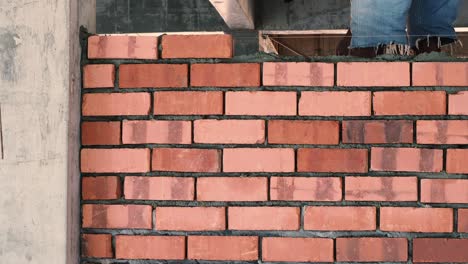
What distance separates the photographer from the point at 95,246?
1.87 metres

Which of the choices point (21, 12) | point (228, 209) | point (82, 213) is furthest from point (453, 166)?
point (21, 12)

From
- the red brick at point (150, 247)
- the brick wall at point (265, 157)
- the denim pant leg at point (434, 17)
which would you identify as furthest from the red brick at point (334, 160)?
the denim pant leg at point (434, 17)

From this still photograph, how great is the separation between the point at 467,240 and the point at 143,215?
1009 mm

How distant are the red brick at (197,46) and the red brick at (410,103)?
499 mm

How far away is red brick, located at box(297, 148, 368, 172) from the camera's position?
1832 millimetres

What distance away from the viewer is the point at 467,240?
1801mm

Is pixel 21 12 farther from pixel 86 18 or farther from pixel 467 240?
pixel 467 240

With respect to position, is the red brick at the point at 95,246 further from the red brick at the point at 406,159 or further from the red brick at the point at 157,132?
the red brick at the point at 406,159

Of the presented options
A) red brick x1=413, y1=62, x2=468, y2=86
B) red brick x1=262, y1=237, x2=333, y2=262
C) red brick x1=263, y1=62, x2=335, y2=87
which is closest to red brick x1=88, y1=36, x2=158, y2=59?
red brick x1=263, y1=62, x2=335, y2=87

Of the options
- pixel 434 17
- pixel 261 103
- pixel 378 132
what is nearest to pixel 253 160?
pixel 261 103

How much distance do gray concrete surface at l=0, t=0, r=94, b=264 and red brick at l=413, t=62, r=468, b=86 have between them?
1079 millimetres

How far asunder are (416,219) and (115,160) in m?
0.96

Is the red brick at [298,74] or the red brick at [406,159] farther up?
the red brick at [298,74]

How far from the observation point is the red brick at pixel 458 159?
1811 millimetres
